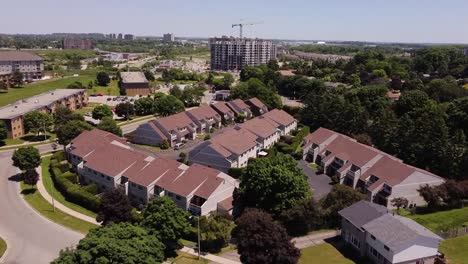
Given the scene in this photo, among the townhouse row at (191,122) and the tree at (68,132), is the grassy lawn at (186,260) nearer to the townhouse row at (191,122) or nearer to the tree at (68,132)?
the tree at (68,132)

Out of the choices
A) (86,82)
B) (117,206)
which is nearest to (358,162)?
(117,206)

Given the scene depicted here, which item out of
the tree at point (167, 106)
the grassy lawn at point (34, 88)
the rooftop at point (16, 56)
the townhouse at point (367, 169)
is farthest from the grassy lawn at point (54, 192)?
the rooftop at point (16, 56)

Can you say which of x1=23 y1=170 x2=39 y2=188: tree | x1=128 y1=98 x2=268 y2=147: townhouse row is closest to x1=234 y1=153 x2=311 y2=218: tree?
x1=23 y1=170 x2=39 y2=188: tree

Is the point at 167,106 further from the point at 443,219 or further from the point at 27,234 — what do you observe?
the point at 443,219

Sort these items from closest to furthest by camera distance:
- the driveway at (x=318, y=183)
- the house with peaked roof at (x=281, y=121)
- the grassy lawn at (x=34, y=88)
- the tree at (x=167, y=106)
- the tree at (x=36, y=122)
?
the driveway at (x=318, y=183) < the tree at (x=36, y=122) < the house with peaked roof at (x=281, y=121) < the tree at (x=167, y=106) < the grassy lawn at (x=34, y=88)

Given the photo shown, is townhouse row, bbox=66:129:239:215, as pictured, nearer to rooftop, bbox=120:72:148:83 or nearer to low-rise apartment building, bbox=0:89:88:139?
low-rise apartment building, bbox=0:89:88:139

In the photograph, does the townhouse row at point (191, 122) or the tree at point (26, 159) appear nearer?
the tree at point (26, 159)
